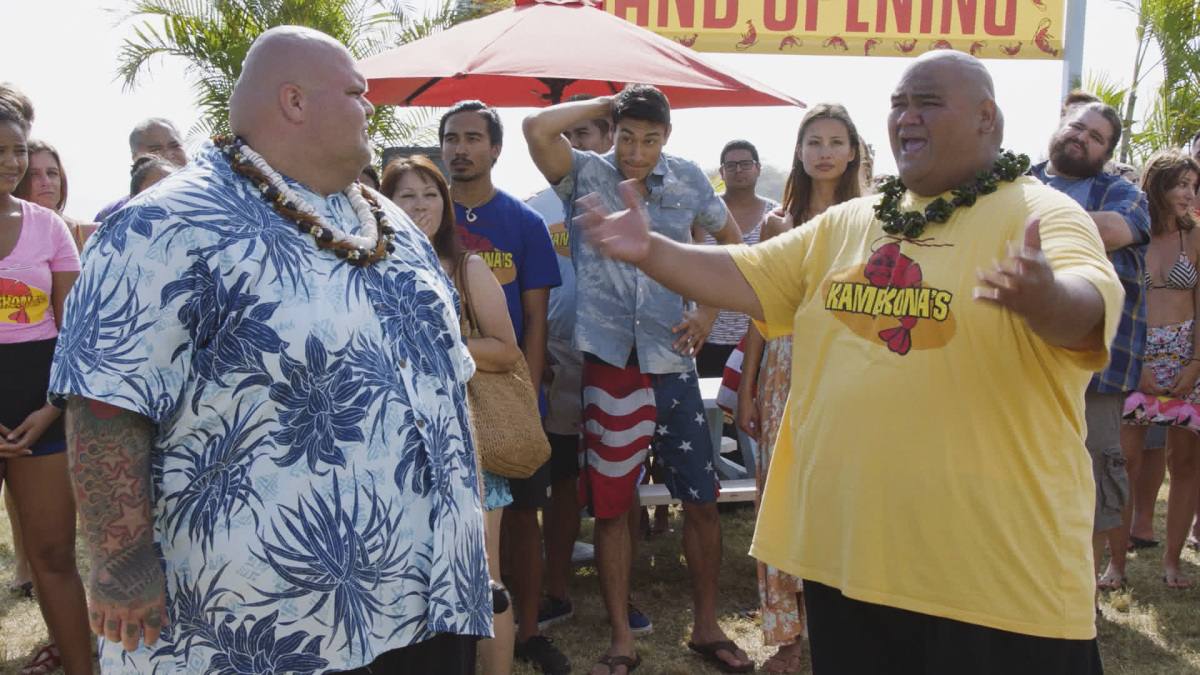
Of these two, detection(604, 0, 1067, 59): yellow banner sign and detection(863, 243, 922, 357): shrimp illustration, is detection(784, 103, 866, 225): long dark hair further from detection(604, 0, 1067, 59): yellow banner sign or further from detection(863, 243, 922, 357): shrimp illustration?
detection(604, 0, 1067, 59): yellow banner sign

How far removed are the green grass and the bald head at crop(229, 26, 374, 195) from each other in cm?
291

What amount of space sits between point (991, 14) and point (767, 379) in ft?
36.3

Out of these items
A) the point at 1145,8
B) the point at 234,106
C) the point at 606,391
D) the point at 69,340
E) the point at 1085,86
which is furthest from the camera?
the point at 1145,8

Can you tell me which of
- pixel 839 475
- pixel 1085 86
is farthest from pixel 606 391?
pixel 1085 86

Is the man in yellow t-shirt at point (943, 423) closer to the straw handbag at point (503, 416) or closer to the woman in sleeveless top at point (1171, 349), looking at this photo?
the straw handbag at point (503, 416)

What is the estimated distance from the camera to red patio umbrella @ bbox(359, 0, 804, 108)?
210 inches

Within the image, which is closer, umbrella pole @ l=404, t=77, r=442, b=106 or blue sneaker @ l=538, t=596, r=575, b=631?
blue sneaker @ l=538, t=596, r=575, b=631

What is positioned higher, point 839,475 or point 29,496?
point 839,475

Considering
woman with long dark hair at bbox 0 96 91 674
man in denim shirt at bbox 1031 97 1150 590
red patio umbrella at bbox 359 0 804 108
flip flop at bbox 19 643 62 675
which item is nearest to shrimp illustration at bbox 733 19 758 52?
red patio umbrella at bbox 359 0 804 108

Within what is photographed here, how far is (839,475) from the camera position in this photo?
8.42ft

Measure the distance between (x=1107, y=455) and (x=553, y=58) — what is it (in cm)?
336

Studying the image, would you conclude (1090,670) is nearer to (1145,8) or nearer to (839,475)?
(839,475)

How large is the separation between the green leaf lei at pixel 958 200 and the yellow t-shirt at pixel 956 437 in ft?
0.08

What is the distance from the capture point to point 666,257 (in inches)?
110
